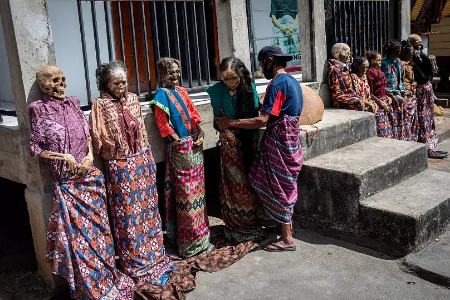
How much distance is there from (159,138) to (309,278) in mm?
1925

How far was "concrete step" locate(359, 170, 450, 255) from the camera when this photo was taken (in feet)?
14.0

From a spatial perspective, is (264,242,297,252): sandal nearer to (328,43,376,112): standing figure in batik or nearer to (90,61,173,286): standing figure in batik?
(90,61,173,286): standing figure in batik

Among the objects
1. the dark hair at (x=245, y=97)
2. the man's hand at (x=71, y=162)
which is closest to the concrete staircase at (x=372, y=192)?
the dark hair at (x=245, y=97)

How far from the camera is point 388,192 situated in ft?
15.8

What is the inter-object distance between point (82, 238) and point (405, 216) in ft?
8.98

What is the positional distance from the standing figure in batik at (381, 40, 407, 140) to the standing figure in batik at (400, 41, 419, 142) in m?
0.17

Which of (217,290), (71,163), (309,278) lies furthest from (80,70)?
(309,278)

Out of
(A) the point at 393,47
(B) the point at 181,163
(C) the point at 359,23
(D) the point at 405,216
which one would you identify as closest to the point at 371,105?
(A) the point at 393,47

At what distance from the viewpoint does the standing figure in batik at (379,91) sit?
6.80 metres

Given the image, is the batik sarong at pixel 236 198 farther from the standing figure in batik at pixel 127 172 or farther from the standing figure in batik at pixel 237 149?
the standing figure in batik at pixel 127 172

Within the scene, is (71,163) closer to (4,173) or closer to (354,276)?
(4,173)

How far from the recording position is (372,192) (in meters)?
4.75

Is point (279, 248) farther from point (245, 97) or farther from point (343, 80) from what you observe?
point (343, 80)

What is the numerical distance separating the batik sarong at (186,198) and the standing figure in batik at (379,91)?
337 centimetres
